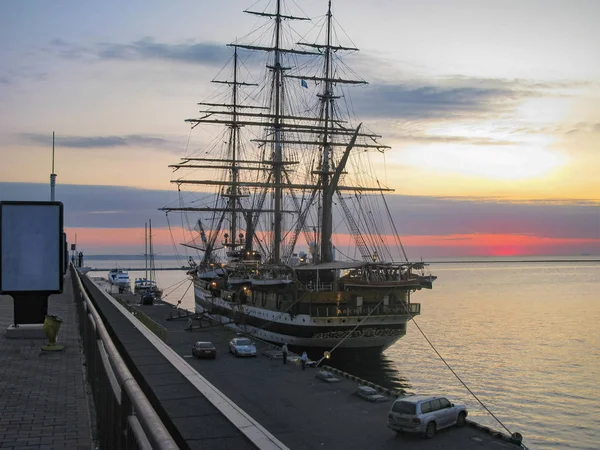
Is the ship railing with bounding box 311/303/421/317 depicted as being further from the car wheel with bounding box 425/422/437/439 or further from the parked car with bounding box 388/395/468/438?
the car wheel with bounding box 425/422/437/439

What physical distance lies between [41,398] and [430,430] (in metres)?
20.1

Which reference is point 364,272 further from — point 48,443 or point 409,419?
point 48,443

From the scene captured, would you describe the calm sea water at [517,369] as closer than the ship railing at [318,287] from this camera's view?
Yes

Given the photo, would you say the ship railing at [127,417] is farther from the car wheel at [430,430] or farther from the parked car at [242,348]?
the parked car at [242,348]

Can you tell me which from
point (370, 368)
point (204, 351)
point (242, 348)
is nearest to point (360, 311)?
point (370, 368)

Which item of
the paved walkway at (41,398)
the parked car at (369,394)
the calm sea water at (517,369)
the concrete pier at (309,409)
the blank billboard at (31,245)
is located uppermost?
the blank billboard at (31,245)

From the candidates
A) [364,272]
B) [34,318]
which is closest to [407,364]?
[364,272]

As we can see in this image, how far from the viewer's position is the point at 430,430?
2622cm

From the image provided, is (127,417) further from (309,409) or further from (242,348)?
(242,348)

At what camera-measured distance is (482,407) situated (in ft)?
127

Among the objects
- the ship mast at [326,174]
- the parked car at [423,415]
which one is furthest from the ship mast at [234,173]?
the parked car at [423,415]

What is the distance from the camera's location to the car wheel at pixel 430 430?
2603 centimetres

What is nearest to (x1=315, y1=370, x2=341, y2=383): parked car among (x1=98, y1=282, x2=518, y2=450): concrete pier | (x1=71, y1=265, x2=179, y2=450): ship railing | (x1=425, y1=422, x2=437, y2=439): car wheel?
(x1=98, y1=282, x2=518, y2=450): concrete pier

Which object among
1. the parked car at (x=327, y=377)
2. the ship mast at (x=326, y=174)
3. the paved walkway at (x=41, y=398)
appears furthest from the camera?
the ship mast at (x=326, y=174)
